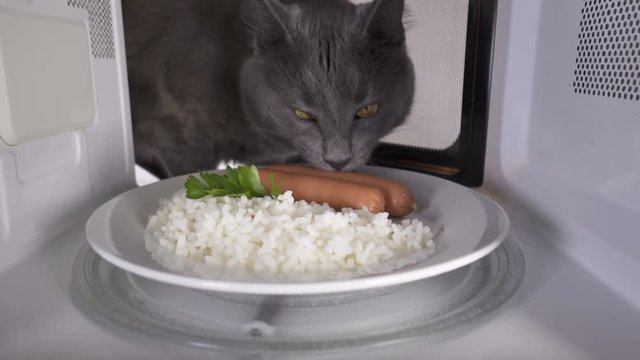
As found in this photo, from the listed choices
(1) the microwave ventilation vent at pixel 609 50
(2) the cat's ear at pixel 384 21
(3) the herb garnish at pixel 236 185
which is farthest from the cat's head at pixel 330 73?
(1) the microwave ventilation vent at pixel 609 50

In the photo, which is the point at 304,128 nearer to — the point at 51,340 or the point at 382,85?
the point at 382,85

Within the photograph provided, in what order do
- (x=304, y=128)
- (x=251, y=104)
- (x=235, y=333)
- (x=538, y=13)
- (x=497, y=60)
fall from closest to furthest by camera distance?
(x=235, y=333) → (x=538, y=13) → (x=497, y=60) → (x=304, y=128) → (x=251, y=104)

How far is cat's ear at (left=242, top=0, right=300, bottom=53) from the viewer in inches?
43.8

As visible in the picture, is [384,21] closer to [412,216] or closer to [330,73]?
[330,73]

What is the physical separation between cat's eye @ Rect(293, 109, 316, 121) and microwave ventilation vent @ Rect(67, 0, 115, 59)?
0.41m

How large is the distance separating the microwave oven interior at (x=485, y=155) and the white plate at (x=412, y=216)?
6cm

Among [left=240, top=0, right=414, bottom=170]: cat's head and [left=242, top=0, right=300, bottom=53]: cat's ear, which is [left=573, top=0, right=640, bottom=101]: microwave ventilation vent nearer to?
[left=240, top=0, right=414, bottom=170]: cat's head

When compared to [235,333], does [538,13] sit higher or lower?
higher

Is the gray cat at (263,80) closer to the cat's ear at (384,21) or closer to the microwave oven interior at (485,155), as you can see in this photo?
the cat's ear at (384,21)

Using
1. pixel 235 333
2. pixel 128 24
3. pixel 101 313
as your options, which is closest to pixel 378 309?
pixel 235 333

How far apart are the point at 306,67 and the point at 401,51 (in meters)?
0.25

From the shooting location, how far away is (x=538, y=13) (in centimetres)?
93

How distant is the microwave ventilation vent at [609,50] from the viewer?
0.68 metres

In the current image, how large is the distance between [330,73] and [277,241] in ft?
1.76
